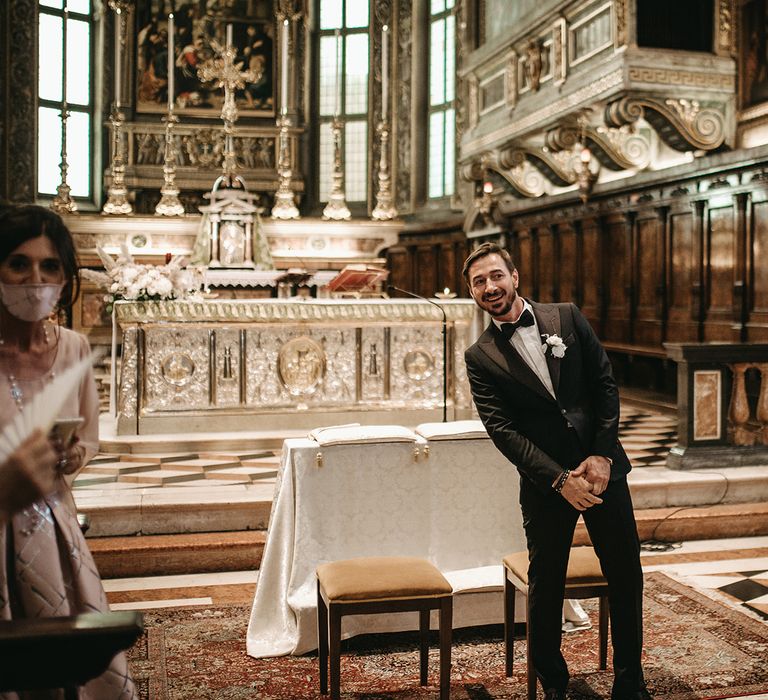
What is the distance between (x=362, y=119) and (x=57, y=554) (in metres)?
14.1

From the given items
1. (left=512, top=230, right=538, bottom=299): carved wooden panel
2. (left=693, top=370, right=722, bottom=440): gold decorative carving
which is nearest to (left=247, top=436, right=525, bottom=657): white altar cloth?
(left=693, top=370, right=722, bottom=440): gold decorative carving

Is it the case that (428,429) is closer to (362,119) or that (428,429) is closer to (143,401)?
(143,401)

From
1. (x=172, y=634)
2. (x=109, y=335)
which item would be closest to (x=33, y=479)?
(x=172, y=634)

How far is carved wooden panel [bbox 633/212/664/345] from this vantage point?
8.73 metres

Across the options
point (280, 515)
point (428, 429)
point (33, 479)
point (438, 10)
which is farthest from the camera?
point (438, 10)

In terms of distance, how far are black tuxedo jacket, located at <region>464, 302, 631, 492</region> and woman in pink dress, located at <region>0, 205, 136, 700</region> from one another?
4.31 ft

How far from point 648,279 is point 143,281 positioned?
193 inches

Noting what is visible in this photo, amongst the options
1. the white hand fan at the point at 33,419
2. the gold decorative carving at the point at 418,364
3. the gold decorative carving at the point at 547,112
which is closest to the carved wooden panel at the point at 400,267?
the gold decorative carving at the point at 547,112

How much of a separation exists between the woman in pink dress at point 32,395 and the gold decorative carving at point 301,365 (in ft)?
16.5

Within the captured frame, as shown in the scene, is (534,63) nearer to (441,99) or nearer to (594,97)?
(594,97)

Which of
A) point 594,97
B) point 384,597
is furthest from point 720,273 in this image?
point 384,597

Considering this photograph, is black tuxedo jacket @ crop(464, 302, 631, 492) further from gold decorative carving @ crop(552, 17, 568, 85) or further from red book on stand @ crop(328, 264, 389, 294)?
gold decorative carving @ crop(552, 17, 568, 85)

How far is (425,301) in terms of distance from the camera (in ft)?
23.2

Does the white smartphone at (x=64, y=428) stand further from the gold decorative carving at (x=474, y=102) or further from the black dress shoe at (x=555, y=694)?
the gold decorative carving at (x=474, y=102)
